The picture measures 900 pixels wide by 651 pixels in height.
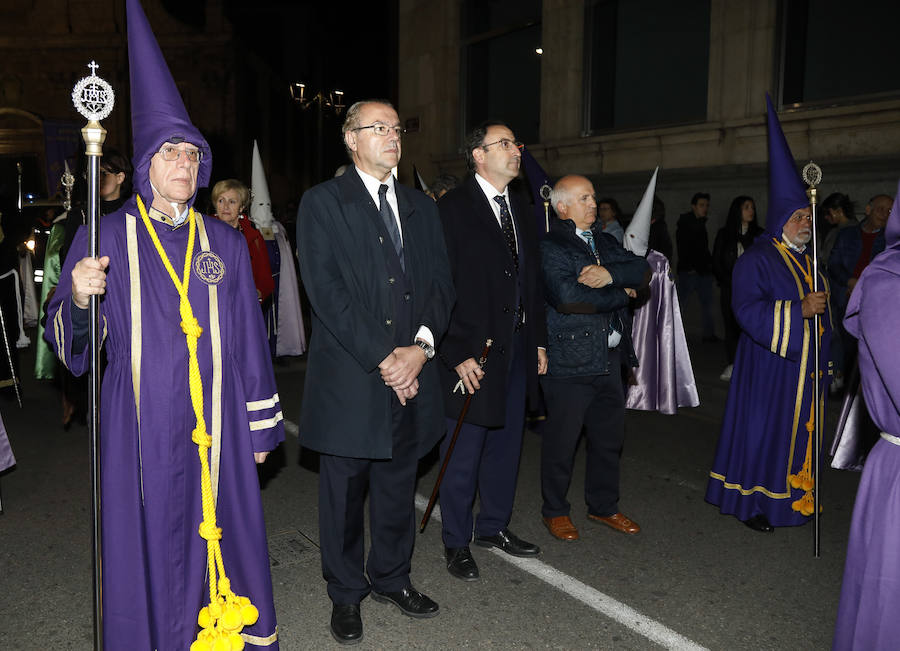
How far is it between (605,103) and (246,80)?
20.5 metres

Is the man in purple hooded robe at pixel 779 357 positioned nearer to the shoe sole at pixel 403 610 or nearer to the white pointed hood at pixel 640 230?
the white pointed hood at pixel 640 230

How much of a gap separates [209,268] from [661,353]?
5.47 metres

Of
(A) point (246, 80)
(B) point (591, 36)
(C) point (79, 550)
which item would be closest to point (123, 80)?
(A) point (246, 80)

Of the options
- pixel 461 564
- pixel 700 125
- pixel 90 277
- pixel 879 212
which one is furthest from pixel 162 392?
pixel 700 125

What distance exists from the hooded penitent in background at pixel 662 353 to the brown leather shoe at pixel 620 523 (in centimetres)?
290

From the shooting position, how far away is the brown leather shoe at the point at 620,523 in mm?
4730

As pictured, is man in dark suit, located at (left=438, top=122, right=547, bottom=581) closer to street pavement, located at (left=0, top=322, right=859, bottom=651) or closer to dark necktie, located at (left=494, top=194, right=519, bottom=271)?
dark necktie, located at (left=494, top=194, right=519, bottom=271)

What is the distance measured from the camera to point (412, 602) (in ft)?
12.2

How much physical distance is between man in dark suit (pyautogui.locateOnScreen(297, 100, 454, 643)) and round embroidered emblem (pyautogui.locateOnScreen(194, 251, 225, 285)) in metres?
0.50

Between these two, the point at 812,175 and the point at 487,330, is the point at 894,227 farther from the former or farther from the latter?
the point at 812,175

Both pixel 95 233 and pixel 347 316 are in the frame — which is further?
pixel 347 316

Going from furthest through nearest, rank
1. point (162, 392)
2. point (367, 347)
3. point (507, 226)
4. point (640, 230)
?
point (640, 230) < point (507, 226) < point (367, 347) < point (162, 392)

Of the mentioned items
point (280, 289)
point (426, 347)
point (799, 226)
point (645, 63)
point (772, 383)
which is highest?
point (645, 63)

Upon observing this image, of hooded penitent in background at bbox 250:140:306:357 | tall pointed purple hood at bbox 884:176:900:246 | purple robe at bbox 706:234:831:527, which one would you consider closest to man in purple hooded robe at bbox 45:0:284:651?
tall pointed purple hood at bbox 884:176:900:246
